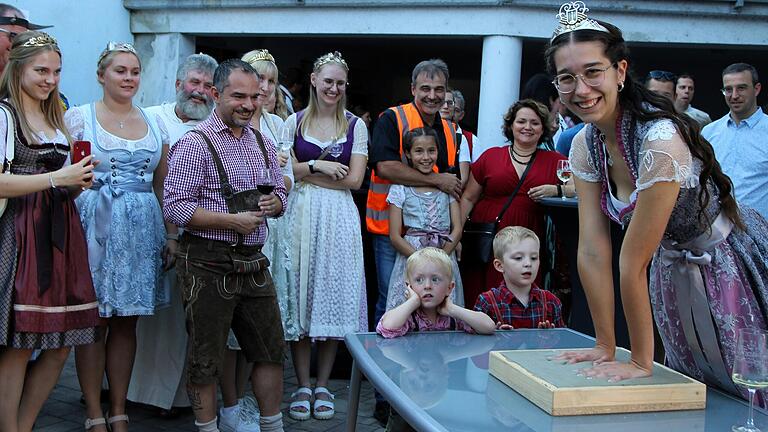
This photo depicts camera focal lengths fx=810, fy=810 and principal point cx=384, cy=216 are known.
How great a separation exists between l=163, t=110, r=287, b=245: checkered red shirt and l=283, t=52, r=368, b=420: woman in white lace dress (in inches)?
32.4

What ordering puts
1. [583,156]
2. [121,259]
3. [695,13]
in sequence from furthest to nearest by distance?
[695,13] < [121,259] < [583,156]

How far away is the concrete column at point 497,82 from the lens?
7.82 m

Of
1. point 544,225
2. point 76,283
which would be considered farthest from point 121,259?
point 544,225

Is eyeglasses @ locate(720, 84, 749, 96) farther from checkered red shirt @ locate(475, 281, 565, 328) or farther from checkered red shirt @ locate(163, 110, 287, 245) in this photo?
checkered red shirt @ locate(163, 110, 287, 245)

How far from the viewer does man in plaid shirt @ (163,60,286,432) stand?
143 inches

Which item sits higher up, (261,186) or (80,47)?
(80,47)

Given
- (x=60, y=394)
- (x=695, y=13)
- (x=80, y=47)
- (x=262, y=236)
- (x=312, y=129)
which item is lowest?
(x=60, y=394)

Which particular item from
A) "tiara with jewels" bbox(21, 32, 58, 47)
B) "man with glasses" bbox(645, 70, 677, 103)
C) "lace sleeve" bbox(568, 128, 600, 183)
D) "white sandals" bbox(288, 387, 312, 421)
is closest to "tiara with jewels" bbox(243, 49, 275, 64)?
"tiara with jewels" bbox(21, 32, 58, 47)

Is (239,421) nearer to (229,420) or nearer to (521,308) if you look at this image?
(229,420)

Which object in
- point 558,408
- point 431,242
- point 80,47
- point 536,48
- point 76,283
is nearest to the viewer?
point 558,408

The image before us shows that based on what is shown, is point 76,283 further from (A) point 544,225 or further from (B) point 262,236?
(A) point 544,225

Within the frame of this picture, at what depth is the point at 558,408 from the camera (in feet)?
6.44

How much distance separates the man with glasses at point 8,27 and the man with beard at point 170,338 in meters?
0.86

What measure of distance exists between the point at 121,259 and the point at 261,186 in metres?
0.90
